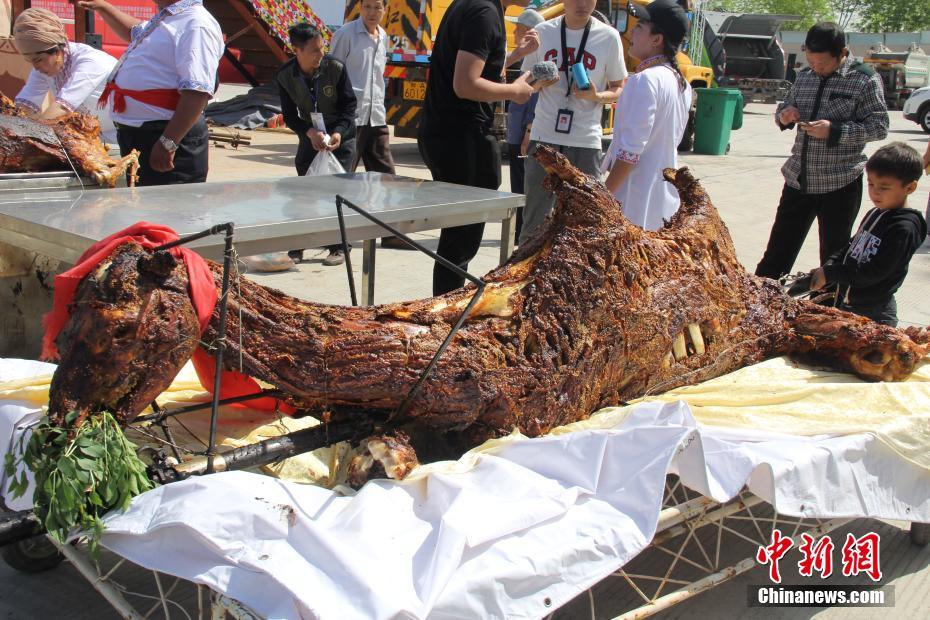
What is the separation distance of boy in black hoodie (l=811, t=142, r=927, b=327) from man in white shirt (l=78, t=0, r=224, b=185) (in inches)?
135

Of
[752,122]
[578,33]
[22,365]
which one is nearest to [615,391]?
[22,365]

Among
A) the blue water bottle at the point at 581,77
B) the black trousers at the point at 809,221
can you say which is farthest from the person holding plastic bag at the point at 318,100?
the black trousers at the point at 809,221

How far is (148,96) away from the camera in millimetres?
4523

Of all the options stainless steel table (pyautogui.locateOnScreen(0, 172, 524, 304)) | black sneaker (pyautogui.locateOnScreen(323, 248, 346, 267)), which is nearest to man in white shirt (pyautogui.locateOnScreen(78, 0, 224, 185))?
stainless steel table (pyautogui.locateOnScreen(0, 172, 524, 304))

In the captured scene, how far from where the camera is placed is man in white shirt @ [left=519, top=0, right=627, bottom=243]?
518 cm

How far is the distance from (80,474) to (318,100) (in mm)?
4535

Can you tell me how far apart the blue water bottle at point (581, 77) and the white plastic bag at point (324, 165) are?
1.90m

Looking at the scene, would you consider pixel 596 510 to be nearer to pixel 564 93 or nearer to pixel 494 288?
pixel 494 288

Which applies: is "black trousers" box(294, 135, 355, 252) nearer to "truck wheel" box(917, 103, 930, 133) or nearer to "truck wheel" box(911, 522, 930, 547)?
"truck wheel" box(911, 522, 930, 547)

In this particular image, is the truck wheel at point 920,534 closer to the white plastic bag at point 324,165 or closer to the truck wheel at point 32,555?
the truck wheel at point 32,555

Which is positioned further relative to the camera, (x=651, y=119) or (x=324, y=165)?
(x=324, y=165)

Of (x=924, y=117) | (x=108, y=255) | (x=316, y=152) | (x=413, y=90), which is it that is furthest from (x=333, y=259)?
(x=924, y=117)

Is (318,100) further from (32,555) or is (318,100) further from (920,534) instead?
(920,534)

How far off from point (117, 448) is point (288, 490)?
0.47 meters
